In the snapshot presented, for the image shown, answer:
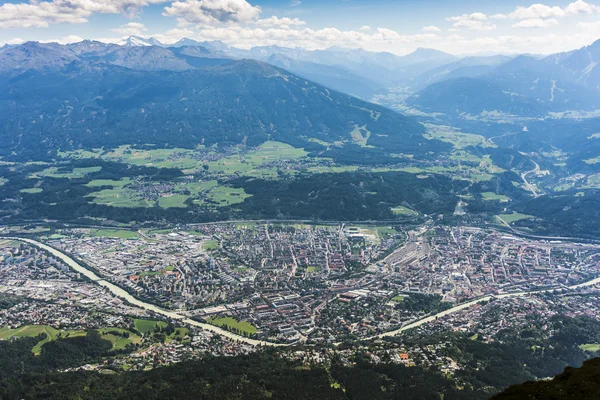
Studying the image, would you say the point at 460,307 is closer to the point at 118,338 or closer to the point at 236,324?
the point at 236,324

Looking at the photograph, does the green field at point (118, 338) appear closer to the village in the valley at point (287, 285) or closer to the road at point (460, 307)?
the village in the valley at point (287, 285)

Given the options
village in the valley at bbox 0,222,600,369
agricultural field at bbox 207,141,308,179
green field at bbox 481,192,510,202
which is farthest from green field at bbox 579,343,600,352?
agricultural field at bbox 207,141,308,179

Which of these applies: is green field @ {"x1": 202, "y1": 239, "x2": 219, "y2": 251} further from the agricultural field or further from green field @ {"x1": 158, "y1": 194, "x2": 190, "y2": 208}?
the agricultural field

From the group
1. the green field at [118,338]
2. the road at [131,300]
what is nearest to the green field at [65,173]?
the road at [131,300]

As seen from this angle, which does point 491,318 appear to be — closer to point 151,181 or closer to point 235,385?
point 235,385

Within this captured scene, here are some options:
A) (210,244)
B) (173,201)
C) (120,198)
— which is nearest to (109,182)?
(120,198)
